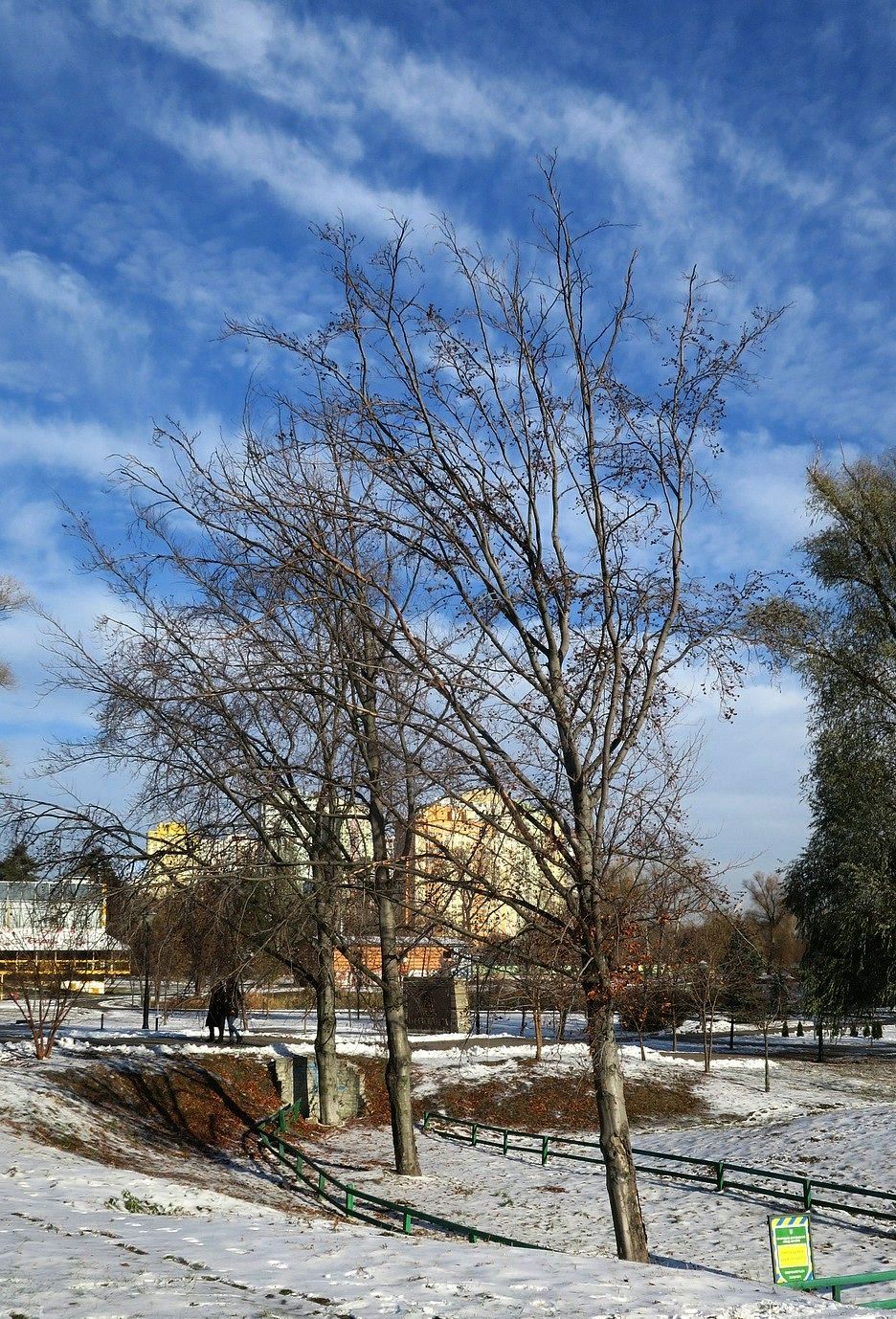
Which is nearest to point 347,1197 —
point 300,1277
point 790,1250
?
point 790,1250

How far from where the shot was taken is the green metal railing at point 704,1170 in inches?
573

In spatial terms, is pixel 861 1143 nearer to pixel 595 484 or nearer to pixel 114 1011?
pixel 595 484

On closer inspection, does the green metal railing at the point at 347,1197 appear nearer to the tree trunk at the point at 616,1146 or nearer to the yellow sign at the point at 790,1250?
the tree trunk at the point at 616,1146

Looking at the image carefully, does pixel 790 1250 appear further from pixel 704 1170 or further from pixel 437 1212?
pixel 704 1170

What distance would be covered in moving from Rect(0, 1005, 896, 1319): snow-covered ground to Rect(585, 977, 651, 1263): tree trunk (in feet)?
2.31

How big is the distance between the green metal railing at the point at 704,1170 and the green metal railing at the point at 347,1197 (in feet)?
11.1

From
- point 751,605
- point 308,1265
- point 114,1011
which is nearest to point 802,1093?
point 751,605

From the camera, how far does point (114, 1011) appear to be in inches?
1756

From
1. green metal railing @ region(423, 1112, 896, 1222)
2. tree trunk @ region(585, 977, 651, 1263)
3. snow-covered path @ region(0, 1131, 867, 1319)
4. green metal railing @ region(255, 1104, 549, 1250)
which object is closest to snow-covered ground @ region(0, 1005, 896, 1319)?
snow-covered path @ region(0, 1131, 867, 1319)

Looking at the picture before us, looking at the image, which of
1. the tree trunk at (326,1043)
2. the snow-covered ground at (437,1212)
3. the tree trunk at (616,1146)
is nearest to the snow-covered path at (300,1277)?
the snow-covered ground at (437,1212)

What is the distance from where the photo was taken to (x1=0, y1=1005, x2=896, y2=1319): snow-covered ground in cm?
654

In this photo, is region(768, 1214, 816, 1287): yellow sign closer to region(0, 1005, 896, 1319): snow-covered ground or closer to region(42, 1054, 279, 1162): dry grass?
region(0, 1005, 896, 1319): snow-covered ground

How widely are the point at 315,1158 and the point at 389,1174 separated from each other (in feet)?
7.14

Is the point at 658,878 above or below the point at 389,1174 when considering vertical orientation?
above
